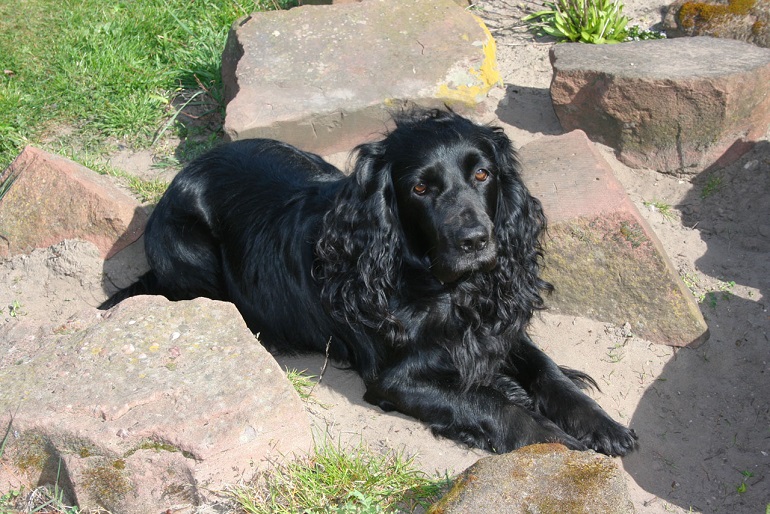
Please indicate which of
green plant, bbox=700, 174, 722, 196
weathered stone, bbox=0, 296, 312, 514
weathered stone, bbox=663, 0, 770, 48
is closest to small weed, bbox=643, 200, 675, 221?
green plant, bbox=700, 174, 722, 196

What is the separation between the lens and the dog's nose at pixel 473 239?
10.8ft

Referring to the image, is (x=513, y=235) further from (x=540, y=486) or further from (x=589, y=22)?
(x=589, y=22)

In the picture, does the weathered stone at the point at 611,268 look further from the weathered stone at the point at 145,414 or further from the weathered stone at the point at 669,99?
the weathered stone at the point at 145,414

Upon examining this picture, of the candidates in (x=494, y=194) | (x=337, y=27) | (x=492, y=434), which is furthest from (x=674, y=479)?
(x=337, y=27)

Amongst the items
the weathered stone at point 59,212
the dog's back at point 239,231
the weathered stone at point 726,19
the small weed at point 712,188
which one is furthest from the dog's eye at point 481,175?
the weathered stone at point 726,19

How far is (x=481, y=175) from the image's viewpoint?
3500 mm

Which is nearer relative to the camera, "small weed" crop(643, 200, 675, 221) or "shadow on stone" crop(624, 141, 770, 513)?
"shadow on stone" crop(624, 141, 770, 513)

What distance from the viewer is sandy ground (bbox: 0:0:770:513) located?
12.2 feet

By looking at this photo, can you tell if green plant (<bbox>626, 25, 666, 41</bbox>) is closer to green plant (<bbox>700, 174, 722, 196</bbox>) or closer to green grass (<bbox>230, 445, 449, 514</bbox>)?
green plant (<bbox>700, 174, 722, 196</bbox>)

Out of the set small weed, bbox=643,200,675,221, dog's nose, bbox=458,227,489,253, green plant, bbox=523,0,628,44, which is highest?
dog's nose, bbox=458,227,489,253

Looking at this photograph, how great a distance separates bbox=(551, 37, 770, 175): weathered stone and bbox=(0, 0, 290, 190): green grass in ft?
9.21

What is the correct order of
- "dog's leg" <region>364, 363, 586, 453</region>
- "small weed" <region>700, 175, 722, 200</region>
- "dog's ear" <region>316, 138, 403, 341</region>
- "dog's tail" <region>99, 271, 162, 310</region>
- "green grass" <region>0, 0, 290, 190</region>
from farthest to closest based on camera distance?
"green grass" <region>0, 0, 290, 190</region>
"small weed" <region>700, 175, 722, 200</region>
"dog's tail" <region>99, 271, 162, 310</region>
"dog's leg" <region>364, 363, 586, 453</region>
"dog's ear" <region>316, 138, 403, 341</region>

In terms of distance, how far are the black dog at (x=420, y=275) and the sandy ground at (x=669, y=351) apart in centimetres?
17

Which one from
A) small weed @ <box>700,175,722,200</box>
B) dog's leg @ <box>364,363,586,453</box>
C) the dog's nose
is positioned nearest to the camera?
the dog's nose
